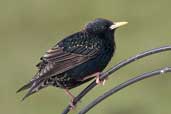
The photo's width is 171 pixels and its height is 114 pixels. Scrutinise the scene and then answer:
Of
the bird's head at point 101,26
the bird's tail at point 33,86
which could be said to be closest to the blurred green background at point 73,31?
the bird's head at point 101,26

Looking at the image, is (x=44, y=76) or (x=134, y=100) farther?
(x=134, y=100)

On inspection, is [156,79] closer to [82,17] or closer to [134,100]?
[134,100]

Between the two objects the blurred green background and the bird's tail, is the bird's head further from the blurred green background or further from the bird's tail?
the blurred green background

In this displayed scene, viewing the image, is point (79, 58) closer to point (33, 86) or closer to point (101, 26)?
point (101, 26)

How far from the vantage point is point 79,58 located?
6211mm

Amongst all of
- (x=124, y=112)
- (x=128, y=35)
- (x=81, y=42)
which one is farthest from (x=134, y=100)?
(x=81, y=42)

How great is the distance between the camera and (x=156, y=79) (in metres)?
11.0

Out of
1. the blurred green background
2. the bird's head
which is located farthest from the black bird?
the blurred green background

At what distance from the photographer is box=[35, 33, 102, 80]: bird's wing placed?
6090 mm

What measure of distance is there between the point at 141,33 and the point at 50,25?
1206 millimetres

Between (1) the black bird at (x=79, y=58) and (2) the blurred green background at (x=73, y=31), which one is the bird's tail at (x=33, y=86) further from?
(2) the blurred green background at (x=73, y=31)

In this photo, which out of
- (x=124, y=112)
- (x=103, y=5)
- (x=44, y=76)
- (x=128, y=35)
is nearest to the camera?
(x=44, y=76)

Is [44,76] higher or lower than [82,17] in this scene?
higher

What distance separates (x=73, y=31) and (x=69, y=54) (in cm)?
586
